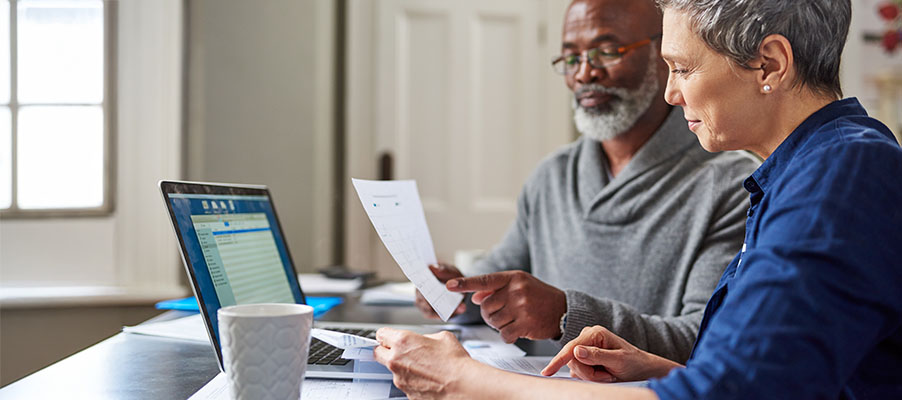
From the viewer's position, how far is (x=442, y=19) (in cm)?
290

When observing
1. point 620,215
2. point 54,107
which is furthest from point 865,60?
point 54,107

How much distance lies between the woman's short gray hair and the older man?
0.50 meters

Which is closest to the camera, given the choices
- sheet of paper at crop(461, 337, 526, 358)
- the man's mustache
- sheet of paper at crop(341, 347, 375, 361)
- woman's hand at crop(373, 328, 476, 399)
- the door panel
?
woman's hand at crop(373, 328, 476, 399)

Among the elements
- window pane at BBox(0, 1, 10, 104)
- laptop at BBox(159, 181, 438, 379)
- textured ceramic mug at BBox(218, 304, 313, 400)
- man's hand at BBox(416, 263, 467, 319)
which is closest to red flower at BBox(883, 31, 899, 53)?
man's hand at BBox(416, 263, 467, 319)

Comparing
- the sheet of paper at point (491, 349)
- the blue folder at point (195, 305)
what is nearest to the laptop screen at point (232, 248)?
the blue folder at point (195, 305)

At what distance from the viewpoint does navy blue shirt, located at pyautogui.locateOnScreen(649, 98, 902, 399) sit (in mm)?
529

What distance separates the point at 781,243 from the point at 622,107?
0.96m

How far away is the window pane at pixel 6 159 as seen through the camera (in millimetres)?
2391

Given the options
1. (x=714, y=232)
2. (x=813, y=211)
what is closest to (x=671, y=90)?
(x=813, y=211)

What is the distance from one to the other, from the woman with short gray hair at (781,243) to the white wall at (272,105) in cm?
208

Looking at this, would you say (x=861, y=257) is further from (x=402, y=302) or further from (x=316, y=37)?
(x=316, y=37)

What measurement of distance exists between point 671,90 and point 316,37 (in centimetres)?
217

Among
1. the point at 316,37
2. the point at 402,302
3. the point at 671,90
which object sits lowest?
the point at 402,302

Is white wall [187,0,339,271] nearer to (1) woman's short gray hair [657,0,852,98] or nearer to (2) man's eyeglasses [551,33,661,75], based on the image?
(2) man's eyeglasses [551,33,661,75]
